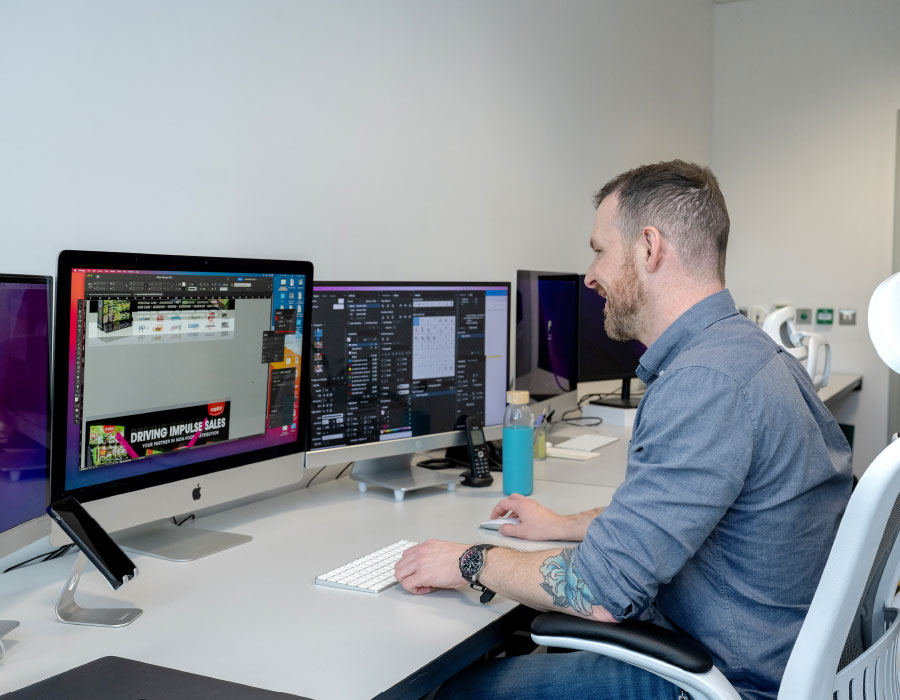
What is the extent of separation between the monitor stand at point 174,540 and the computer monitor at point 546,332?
1.11 metres

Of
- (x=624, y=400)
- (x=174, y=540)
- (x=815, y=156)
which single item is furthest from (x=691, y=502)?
(x=815, y=156)

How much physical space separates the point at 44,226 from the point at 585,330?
1.86 metres

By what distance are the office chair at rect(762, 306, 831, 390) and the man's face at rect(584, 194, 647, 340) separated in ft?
5.68

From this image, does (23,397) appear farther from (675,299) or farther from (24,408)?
(675,299)

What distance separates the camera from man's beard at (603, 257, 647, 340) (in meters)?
1.40

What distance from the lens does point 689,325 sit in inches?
52.5

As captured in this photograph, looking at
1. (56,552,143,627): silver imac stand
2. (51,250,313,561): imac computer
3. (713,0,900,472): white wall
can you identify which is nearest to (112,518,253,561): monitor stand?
(51,250,313,561): imac computer

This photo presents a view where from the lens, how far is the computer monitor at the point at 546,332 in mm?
2486

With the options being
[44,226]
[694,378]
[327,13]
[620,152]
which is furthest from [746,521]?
[620,152]

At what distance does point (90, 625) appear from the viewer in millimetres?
1183

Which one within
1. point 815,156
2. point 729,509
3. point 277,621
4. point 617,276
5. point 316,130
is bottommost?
point 277,621

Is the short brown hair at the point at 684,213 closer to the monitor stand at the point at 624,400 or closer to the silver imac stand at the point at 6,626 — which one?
the silver imac stand at the point at 6,626

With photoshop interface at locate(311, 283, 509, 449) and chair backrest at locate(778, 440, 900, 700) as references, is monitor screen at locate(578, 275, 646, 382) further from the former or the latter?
chair backrest at locate(778, 440, 900, 700)

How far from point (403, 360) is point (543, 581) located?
85 centimetres
